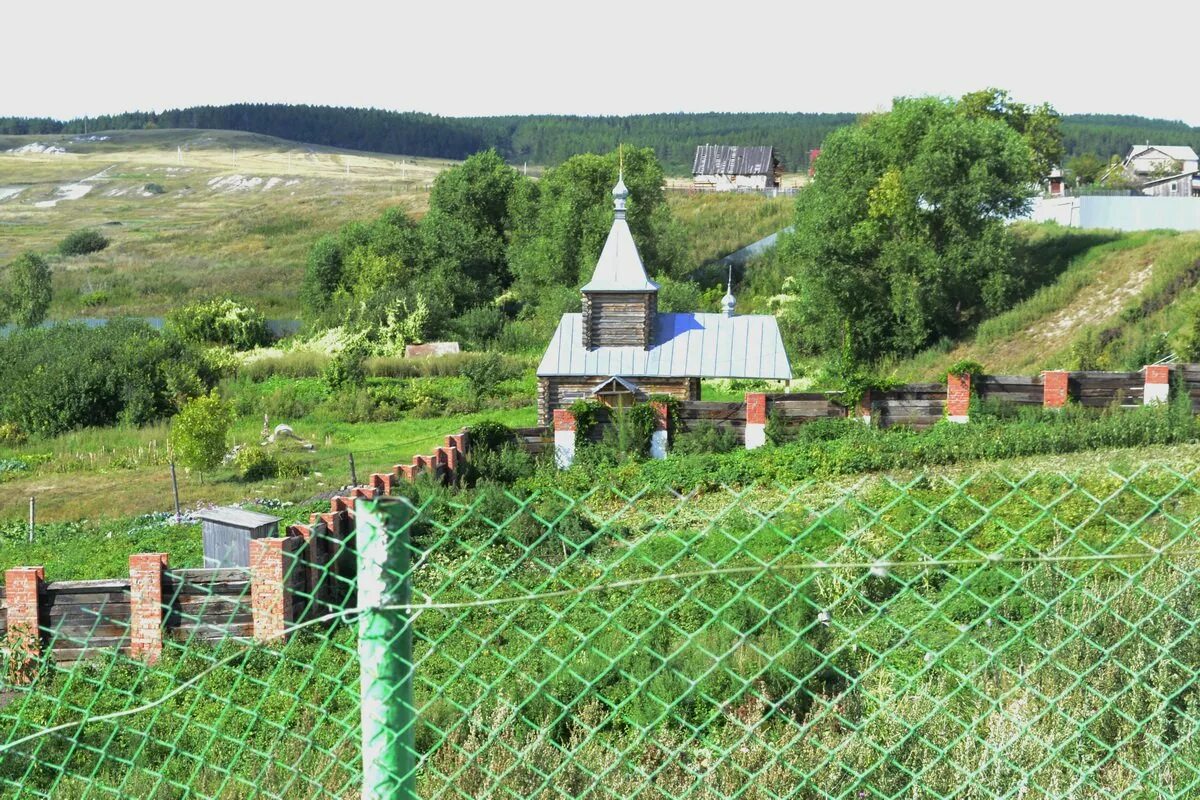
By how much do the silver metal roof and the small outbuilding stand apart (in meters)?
12.1

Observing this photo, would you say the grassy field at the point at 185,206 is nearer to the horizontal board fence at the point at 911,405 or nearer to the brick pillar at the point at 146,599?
the horizontal board fence at the point at 911,405

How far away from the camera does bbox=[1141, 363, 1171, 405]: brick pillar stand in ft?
59.4

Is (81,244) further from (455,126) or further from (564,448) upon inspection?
(455,126)

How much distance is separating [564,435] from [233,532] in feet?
24.1

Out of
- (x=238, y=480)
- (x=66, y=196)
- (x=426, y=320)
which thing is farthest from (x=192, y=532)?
(x=66, y=196)

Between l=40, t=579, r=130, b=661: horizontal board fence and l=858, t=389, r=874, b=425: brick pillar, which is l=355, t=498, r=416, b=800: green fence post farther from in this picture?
l=858, t=389, r=874, b=425: brick pillar

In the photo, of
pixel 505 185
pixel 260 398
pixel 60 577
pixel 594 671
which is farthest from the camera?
pixel 505 185

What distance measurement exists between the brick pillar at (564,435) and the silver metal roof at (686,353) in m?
5.37

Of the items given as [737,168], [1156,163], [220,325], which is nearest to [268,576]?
[220,325]

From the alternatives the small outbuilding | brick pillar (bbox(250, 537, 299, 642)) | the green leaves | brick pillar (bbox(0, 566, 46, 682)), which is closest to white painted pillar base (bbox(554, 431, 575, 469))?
the green leaves

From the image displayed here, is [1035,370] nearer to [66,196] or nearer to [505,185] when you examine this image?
[505,185]

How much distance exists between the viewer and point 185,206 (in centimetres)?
10650

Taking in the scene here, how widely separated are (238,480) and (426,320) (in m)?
21.3

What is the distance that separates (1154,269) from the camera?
1373 inches
